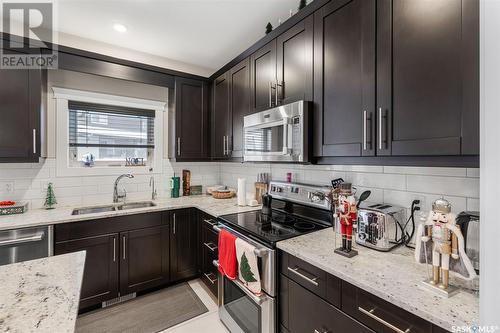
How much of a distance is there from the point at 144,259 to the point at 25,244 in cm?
95

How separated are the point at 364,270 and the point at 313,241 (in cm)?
40

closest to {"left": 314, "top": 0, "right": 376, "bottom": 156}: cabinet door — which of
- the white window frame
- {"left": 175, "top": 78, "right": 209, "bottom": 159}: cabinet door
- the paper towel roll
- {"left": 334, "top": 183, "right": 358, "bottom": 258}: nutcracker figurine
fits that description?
{"left": 334, "top": 183, "right": 358, "bottom": 258}: nutcracker figurine

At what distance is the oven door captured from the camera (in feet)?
4.77

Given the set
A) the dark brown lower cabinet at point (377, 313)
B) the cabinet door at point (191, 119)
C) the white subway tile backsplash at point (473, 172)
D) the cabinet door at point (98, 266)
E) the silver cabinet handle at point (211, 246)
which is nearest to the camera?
the dark brown lower cabinet at point (377, 313)

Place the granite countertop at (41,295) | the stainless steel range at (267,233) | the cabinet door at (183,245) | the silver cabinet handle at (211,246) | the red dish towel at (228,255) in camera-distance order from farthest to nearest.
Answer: the cabinet door at (183,245), the silver cabinet handle at (211,246), the red dish towel at (228,255), the stainless steel range at (267,233), the granite countertop at (41,295)

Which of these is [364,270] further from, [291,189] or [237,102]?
[237,102]

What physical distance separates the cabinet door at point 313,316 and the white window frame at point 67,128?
2394 mm

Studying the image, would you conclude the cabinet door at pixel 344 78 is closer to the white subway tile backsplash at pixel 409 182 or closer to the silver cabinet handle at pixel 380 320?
the white subway tile backsplash at pixel 409 182

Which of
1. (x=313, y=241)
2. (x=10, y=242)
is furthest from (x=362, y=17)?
(x=10, y=242)

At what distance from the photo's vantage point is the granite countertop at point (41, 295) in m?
0.68

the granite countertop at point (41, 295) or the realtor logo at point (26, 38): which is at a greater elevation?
the realtor logo at point (26, 38)

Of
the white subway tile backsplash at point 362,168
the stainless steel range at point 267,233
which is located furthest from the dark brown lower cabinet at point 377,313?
the white subway tile backsplash at point 362,168

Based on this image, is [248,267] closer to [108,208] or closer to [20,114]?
[108,208]
